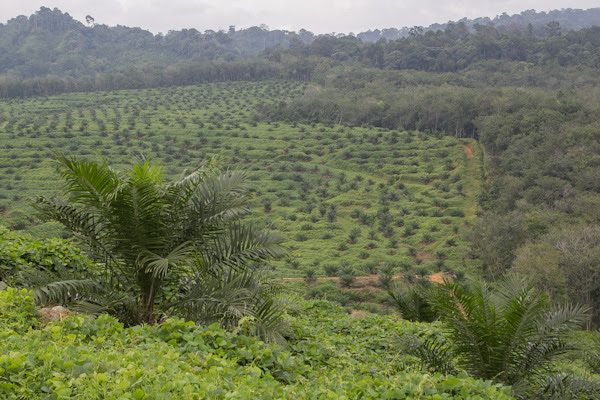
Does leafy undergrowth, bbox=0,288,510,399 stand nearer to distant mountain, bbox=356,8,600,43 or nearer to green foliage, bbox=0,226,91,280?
green foliage, bbox=0,226,91,280

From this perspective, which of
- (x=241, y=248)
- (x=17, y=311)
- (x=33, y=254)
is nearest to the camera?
(x=17, y=311)

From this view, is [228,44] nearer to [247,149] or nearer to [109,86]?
[109,86]

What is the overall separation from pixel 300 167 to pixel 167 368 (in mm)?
38979

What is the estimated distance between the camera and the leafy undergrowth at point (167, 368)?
6.95 feet

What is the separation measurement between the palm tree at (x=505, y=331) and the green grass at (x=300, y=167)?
1763 cm

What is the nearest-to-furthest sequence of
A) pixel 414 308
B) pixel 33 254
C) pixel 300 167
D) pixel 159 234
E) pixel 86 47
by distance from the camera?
pixel 159 234 < pixel 33 254 < pixel 414 308 < pixel 300 167 < pixel 86 47

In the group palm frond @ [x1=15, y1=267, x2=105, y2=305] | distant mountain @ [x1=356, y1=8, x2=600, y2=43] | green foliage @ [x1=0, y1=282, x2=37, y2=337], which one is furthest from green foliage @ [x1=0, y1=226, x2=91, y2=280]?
distant mountain @ [x1=356, y1=8, x2=600, y2=43]

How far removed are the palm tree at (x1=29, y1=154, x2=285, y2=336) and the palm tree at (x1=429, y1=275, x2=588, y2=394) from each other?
1867mm

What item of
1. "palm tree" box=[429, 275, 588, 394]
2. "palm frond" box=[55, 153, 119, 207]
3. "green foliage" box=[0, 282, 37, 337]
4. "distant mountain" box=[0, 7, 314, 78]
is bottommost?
"palm tree" box=[429, 275, 588, 394]

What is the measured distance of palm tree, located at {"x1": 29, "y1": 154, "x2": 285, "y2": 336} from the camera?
4.28m

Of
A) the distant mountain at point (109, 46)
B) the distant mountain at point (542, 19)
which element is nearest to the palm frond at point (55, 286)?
the distant mountain at point (109, 46)

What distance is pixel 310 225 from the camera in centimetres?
3014

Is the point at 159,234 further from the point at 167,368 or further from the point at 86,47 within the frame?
the point at 86,47

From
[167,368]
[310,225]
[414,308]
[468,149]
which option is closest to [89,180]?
[167,368]
